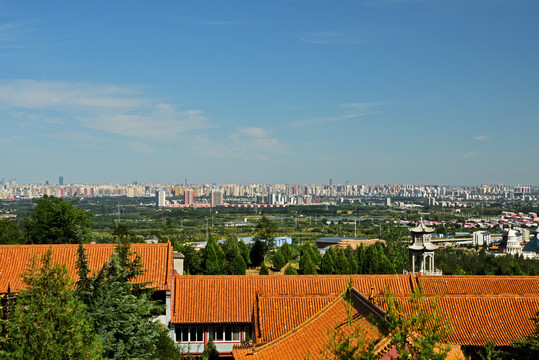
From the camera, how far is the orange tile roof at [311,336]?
1047cm

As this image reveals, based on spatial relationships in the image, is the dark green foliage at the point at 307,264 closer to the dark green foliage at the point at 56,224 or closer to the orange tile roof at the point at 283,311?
the dark green foliage at the point at 56,224

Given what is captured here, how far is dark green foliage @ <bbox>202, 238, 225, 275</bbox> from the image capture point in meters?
31.4

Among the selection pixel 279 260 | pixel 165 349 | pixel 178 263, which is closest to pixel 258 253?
pixel 279 260

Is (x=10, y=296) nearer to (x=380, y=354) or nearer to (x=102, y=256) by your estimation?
(x=380, y=354)

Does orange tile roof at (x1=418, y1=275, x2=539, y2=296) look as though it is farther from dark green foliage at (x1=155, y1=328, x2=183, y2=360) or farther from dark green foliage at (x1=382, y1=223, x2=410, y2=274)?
dark green foliage at (x1=382, y1=223, x2=410, y2=274)

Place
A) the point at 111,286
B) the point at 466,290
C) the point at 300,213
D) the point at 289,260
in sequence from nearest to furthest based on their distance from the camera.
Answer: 1. the point at 111,286
2. the point at 466,290
3. the point at 289,260
4. the point at 300,213

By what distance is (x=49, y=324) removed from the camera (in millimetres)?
8750

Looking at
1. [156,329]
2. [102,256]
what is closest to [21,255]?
[102,256]

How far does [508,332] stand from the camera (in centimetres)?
1450

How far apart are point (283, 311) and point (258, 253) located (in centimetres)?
2602

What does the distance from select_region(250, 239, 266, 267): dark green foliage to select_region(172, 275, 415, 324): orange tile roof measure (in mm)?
19920

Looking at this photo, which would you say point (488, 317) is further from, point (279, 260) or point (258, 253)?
point (258, 253)

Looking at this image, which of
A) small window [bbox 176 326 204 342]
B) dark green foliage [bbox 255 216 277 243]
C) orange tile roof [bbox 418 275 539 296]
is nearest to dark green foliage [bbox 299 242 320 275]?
dark green foliage [bbox 255 216 277 243]

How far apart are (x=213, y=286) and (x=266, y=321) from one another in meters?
5.84
